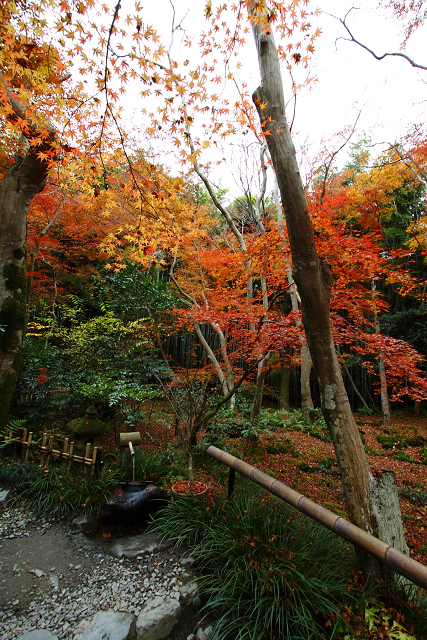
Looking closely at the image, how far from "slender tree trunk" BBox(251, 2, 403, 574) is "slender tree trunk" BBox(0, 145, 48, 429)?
→ 310 centimetres

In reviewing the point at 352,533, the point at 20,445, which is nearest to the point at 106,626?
the point at 352,533

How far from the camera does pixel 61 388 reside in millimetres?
5004

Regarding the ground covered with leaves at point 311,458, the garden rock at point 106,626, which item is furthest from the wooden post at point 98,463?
the garden rock at point 106,626

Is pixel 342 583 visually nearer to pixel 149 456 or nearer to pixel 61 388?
pixel 149 456

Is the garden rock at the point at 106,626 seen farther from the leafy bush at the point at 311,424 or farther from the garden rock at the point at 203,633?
the leafy bush at the point at 311,424

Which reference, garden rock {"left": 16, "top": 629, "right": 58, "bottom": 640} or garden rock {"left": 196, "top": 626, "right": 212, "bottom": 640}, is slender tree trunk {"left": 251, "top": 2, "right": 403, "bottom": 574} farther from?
garden rock {"left": 16, "top": 629, "right": 58, "bottom": 640}

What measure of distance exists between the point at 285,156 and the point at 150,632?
3.76 metres

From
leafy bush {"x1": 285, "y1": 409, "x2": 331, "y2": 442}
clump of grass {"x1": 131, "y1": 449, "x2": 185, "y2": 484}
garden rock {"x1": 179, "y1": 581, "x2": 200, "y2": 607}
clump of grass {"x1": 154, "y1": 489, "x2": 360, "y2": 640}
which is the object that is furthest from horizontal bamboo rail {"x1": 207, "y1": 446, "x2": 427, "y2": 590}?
leafy bush {"x1": 285, "y1": 409, "x2": 331, "y2": 442}

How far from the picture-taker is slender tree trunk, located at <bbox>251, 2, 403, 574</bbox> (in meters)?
2.41

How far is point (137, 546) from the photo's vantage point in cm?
276

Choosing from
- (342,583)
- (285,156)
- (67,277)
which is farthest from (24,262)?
(67,277)

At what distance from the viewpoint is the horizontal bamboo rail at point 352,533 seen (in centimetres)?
170

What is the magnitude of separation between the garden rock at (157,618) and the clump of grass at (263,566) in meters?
0.28

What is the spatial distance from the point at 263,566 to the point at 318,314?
1.97 m
